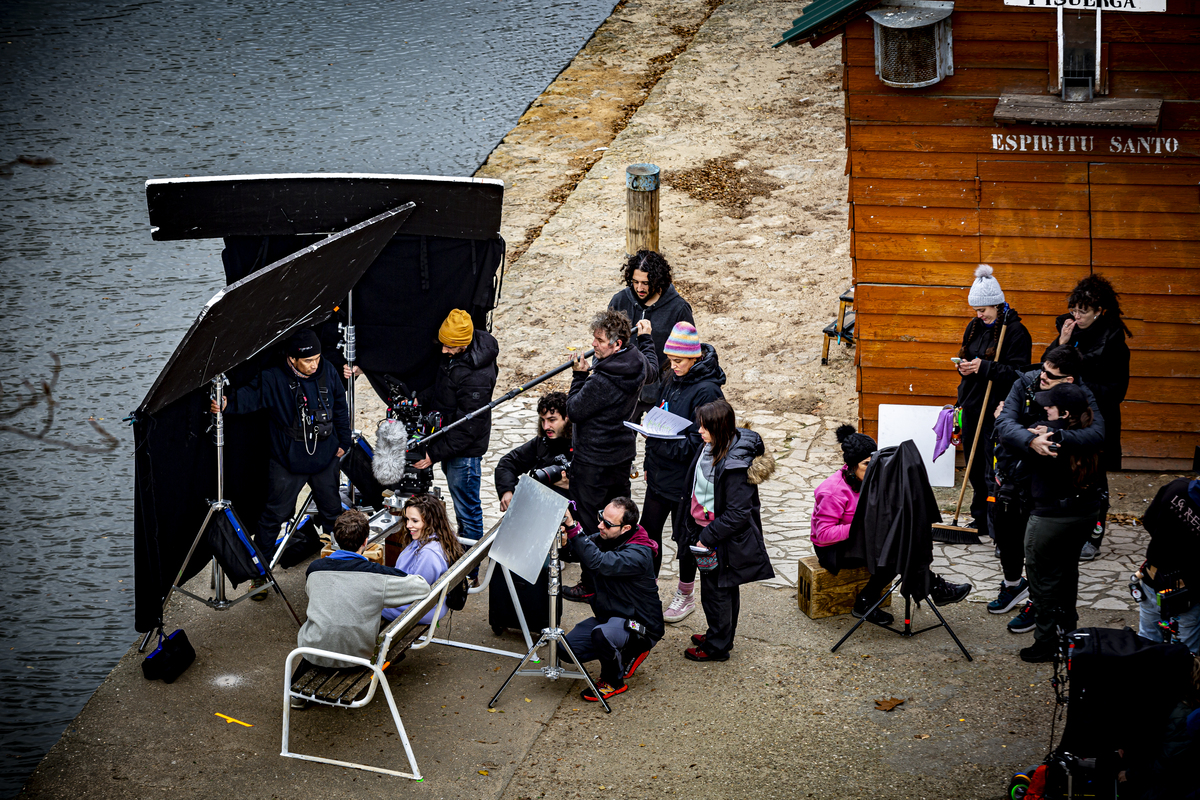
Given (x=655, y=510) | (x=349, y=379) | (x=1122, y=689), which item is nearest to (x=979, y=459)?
(x=655, y=510)

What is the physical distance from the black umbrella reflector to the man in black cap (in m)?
0.25

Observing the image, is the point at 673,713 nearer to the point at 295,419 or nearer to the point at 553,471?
the point at 553,471

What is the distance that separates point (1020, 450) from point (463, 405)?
140 inches

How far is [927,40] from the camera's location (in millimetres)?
8477

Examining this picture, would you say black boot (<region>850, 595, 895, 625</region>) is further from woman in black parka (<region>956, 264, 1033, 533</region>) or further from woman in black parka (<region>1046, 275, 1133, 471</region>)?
woman in black parka (<region>1046, 275, 1133, 471</region>)

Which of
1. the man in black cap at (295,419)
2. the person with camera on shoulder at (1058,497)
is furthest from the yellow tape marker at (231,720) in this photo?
the person with camera on shoulder at (1058,497)

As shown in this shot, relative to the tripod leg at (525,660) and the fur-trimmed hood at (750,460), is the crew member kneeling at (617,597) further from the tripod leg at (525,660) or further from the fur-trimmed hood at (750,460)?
the fur-trimmed hood at (750,460)

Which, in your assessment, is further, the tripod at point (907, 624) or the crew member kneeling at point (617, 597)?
the tripod at point (907, 624)

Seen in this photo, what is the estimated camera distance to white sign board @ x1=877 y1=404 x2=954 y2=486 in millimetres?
8906

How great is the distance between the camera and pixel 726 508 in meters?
6.50

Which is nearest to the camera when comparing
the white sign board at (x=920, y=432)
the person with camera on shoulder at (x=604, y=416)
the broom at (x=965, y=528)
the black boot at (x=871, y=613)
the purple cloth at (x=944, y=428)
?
the black boot at (x=871, y=613)

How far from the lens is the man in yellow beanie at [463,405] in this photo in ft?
25.6

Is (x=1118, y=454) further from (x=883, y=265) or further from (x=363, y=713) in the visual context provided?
(x=363, y=713)

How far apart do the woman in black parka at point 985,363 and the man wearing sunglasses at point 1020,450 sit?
649 millimetres
